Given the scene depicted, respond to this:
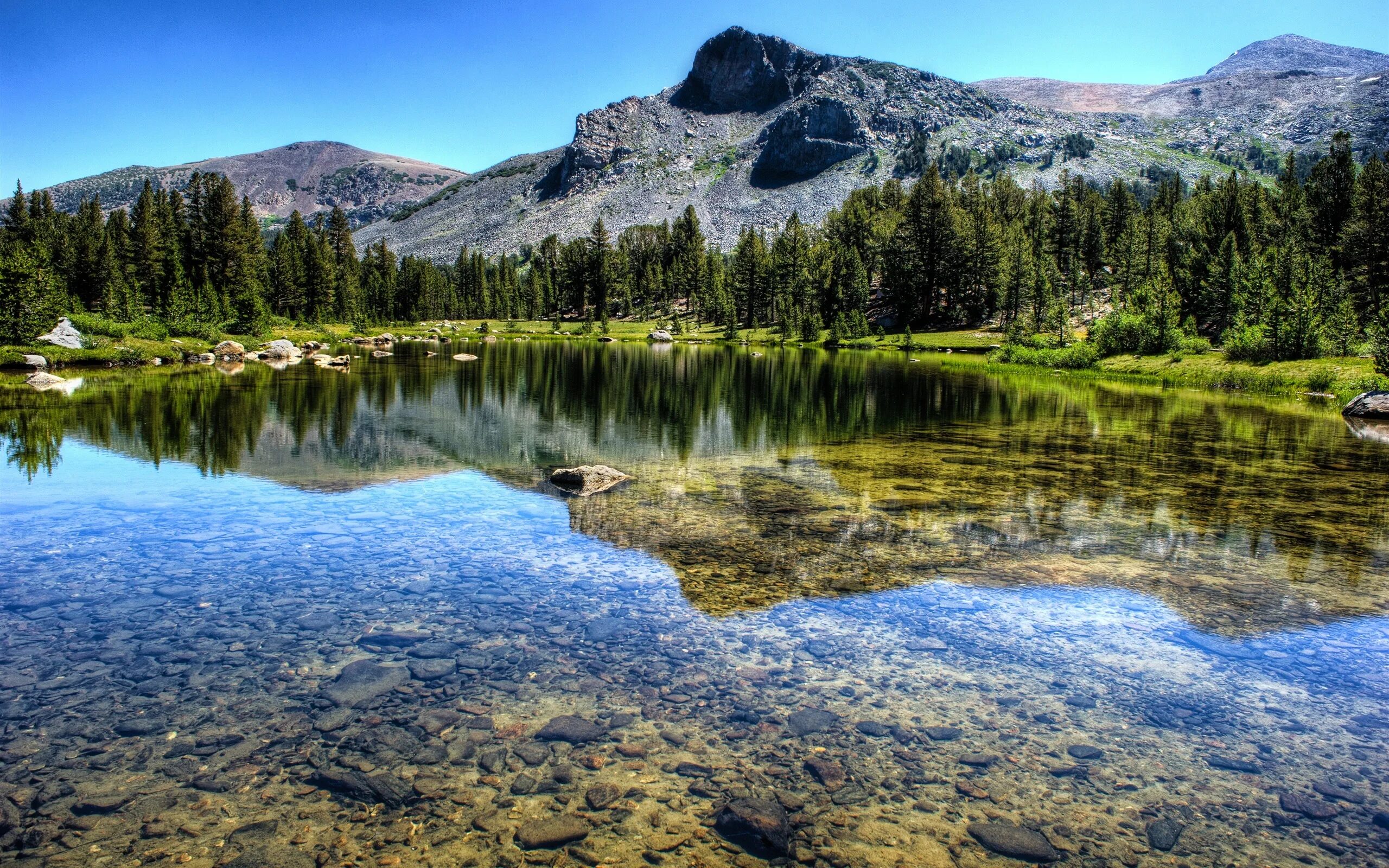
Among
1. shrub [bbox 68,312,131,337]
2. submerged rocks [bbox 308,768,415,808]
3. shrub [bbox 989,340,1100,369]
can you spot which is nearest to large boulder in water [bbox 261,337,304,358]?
shrub [bbox 68,312,131,337]

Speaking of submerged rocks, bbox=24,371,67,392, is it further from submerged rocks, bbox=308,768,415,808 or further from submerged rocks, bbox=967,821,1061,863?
submerged rocks, bbox=967,821,1061,863

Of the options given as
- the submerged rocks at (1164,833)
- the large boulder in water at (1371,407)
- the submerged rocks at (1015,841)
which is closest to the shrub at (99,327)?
the submerged rocks at (1015,841)

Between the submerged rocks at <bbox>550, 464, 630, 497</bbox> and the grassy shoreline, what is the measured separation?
49.7 m

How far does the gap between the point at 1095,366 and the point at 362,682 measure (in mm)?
79571

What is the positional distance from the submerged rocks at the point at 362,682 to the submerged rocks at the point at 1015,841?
6.26 metres

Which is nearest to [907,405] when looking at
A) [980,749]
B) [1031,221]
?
[980,749]

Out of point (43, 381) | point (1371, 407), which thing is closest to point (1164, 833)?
point (1371, 407)

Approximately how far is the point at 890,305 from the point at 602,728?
125 m

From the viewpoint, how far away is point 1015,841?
5.92 meters

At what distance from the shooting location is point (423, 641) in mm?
9477

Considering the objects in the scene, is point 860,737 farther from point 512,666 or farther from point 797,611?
point 512,666

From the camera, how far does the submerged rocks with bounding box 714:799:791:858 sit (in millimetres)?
5789

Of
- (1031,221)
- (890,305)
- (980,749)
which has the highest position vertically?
(1031,221)

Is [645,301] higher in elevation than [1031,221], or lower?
lower
